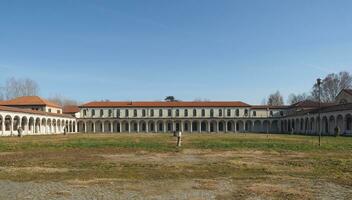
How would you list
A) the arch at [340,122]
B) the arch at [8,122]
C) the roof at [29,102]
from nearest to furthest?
the arch at [340,122]
the arch at [8,122]
the roof at [29,102]

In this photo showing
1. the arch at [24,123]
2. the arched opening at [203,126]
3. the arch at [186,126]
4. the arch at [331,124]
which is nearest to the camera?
the arch at [331,124]

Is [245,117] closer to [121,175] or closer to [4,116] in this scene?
[4,116]

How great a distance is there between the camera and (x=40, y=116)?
202ft

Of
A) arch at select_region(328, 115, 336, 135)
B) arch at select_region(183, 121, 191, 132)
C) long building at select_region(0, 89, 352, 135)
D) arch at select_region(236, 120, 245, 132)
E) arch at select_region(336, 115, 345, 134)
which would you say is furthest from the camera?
arch at select_region(183, 121, 191, 132)

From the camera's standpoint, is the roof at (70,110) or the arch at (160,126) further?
the roof at (70,110)

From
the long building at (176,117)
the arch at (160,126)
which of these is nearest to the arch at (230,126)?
the long building at (176,117)

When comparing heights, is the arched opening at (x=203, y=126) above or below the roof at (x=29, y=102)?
below

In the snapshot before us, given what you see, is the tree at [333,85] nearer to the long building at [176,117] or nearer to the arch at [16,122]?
the long building at [176,117]

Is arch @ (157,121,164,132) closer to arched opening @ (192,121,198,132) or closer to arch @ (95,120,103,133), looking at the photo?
arched opening @ (192,121,198,132)

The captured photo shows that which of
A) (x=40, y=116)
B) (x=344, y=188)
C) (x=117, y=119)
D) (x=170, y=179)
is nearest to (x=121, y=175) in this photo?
(x=170, y=179)

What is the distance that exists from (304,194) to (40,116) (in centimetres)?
5958

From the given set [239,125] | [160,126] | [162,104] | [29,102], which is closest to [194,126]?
[160,126]

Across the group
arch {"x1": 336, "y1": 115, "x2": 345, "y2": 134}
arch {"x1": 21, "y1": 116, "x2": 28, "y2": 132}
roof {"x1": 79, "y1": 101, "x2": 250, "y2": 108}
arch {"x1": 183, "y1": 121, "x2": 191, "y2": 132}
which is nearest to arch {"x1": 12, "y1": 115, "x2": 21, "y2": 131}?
arch {"x1": 21, "y1": 116, "x2": 28, "y2": 132}

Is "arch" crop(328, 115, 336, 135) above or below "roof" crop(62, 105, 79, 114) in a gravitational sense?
below
